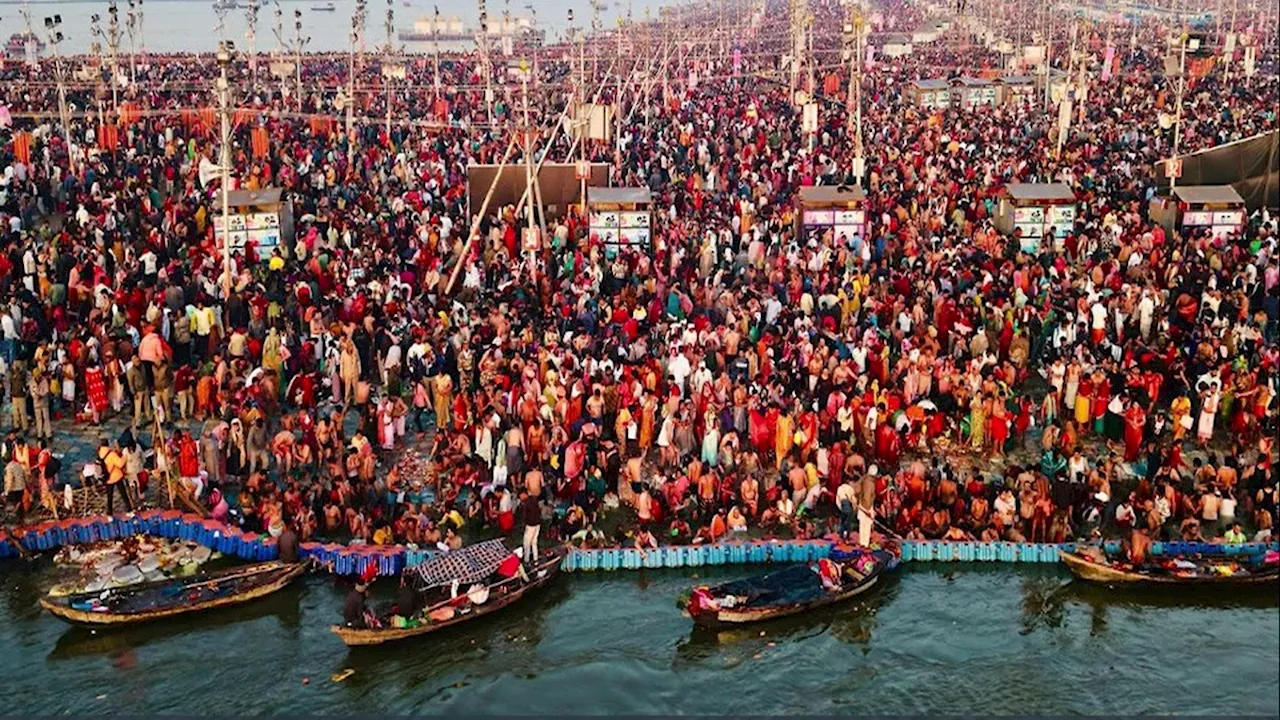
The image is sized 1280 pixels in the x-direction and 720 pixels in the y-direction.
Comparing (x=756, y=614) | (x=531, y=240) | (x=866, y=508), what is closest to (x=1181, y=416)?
(x=866, y=508)

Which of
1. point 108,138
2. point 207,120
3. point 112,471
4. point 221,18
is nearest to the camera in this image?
point 112,471

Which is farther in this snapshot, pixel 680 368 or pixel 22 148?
pixel 22 148

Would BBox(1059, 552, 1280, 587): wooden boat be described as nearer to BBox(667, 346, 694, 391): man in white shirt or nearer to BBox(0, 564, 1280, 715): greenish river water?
BBox(0, 564, 1280, 715): greenish river water

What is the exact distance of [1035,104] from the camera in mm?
59500

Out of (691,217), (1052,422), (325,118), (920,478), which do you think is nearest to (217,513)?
(920,478)

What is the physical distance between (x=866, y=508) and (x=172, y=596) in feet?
29.5

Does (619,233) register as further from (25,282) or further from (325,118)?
(325,118)

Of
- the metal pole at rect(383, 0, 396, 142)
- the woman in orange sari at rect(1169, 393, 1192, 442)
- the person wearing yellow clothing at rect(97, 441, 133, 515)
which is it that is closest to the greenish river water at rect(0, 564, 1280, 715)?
the person wearing yellow clothing at rect(97, 441, 133, 515)

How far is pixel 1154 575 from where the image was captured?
18719 millimetres

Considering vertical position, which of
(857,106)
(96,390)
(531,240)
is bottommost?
(96,390)

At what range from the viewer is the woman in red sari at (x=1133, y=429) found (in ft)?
71.3

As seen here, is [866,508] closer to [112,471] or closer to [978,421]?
[978,421]

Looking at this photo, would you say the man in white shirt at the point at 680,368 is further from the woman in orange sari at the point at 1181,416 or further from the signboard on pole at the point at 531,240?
the signboard on pole at the point at 531,240

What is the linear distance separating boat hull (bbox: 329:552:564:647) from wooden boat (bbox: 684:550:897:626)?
203cm
